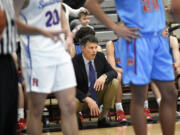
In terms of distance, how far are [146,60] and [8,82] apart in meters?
1.27

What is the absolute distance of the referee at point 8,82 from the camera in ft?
10.9

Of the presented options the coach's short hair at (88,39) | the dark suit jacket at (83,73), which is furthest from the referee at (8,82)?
the coach's short hair at (88,39)

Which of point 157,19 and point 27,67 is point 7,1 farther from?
point 157,19

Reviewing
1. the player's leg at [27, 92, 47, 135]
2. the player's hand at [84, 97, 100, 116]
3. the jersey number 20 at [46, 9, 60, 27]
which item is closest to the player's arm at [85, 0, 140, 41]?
the jersey number 20 at [46, 9, 60, 27]

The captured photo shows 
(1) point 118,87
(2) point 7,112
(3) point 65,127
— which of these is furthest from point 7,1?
(1) point 118,87

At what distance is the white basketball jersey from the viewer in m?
4.27

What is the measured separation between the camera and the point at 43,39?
14.2 ft

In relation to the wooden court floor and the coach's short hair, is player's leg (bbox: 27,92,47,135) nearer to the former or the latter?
the wooden court floor

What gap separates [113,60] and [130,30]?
136 inches

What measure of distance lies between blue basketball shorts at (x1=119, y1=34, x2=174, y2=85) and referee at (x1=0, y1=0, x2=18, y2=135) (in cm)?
112

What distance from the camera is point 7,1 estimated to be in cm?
366

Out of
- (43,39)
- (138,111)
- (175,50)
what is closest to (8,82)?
(43,39)

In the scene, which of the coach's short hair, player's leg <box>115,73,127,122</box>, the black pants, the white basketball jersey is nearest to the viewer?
the black pants

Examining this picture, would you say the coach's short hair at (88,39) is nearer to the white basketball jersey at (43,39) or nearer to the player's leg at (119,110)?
the player's leg at (119,110)
